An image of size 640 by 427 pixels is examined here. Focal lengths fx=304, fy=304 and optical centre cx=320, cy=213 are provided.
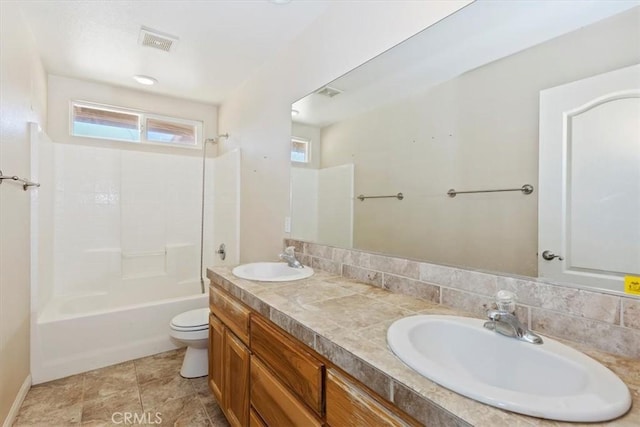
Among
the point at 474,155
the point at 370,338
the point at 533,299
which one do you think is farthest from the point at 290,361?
the point at 474,155

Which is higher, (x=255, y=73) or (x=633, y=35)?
(x=255, y=73)

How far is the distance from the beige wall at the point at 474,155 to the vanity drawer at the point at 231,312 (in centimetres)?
70

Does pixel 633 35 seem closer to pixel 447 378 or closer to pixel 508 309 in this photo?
pixel 508 309

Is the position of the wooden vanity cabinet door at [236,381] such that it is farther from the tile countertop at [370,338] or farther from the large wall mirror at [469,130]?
the large wall mirror at [469,130]

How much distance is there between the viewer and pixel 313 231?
6.72 feet

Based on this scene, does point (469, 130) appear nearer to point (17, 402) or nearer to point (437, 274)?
point (437, 274)

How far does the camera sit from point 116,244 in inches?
127

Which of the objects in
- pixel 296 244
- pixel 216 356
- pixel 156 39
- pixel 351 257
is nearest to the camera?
pixel 351 257

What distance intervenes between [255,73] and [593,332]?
2.88 m

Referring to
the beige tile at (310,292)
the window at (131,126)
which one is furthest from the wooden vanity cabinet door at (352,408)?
the window at (131,126)

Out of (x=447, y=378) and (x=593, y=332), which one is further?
(x=593, y=332)

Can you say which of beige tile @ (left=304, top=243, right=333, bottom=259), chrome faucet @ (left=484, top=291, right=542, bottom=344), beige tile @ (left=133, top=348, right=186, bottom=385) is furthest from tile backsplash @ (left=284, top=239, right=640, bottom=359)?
beige tile @ (left=133, top=348, right=186, bottom=385)

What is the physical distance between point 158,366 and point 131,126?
2525 mm

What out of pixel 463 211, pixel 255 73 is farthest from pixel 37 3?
pixel 463 211
